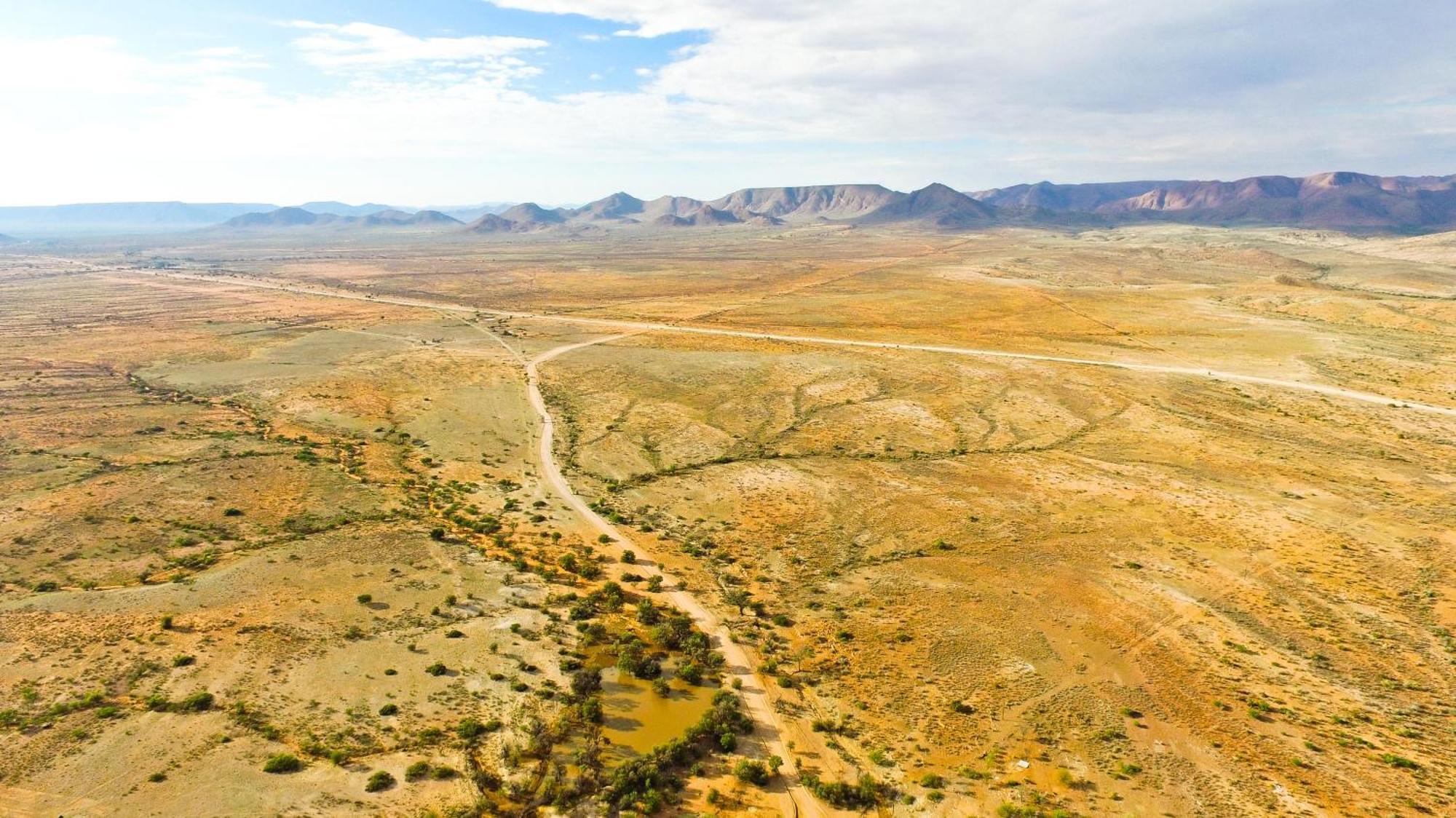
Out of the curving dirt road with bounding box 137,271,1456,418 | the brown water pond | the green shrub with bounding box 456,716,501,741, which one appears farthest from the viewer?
the curving dirt road with bounding box 137,271,1456,418

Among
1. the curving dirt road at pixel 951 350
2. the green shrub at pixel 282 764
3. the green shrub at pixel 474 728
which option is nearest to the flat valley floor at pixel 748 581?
the green shrub at pixel 474 728

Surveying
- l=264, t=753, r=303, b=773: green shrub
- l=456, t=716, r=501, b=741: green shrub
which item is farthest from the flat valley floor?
l=264, t=753, r=303, b=773: green shrub

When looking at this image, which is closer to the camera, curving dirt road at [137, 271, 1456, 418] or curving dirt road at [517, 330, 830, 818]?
curving dirt road at [517, 330, 830, 818]

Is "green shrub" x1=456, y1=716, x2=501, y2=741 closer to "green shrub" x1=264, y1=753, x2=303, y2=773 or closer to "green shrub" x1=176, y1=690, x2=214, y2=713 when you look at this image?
"green shrub" x1=264, y1=753, x2=303, y2=773

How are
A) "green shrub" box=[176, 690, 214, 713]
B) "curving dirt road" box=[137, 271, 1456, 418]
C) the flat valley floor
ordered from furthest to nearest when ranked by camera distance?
"curving dirt road" box=[137, 271, 1456, 418]
"green shrub" box=[176, 690, 214, 713]
the flat valley floor

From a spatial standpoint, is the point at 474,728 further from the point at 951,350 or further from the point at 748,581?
the point at 951,350

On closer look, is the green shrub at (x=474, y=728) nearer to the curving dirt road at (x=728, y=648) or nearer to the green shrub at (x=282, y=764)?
the green shrub at (x=282, y=764)

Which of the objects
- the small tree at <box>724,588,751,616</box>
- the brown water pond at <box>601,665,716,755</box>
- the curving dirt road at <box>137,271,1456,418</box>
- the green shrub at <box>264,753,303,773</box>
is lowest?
the brown water pond at <box>601,665,716,755</box>
